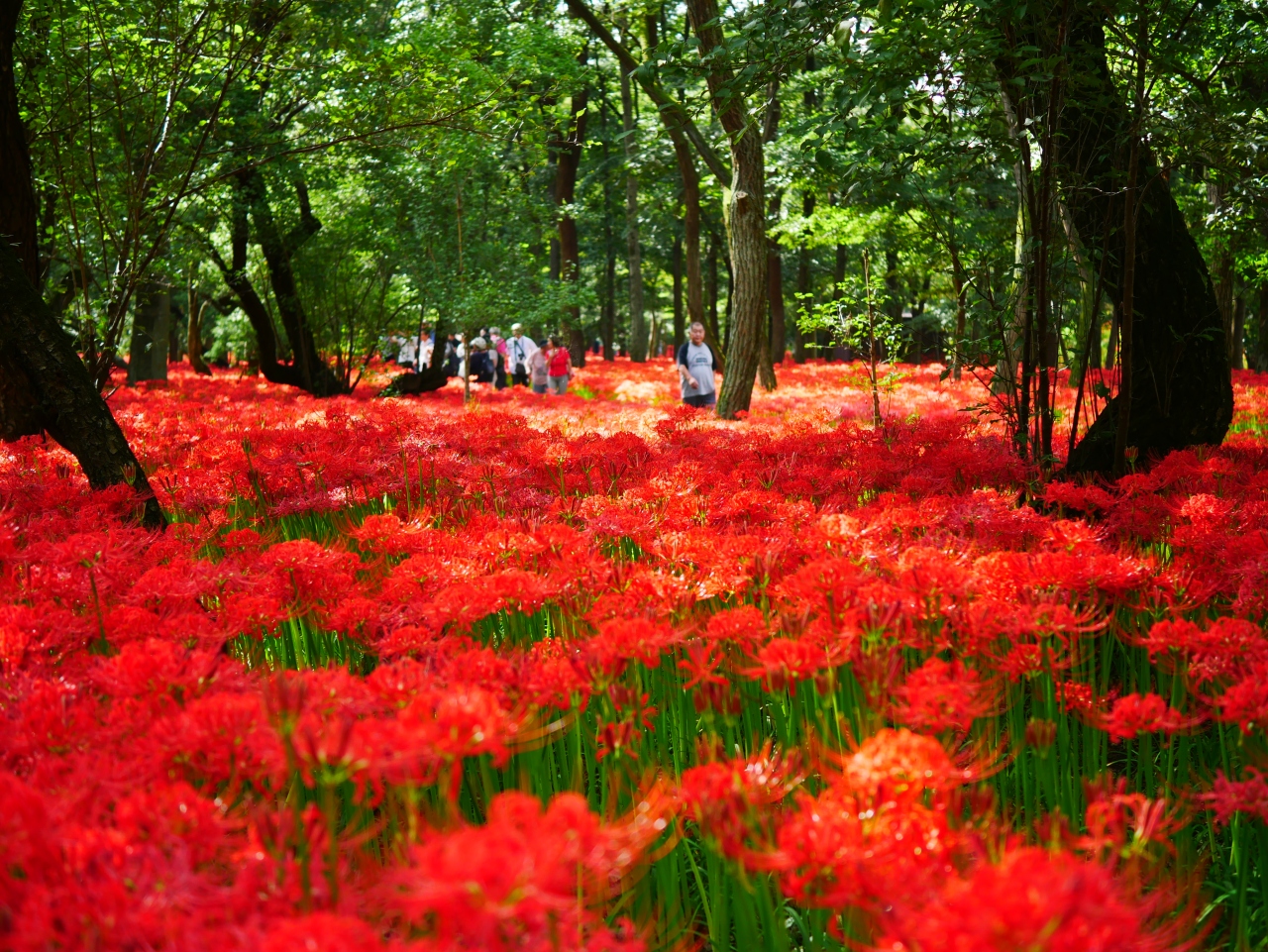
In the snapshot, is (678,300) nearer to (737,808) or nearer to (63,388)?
(63,388)

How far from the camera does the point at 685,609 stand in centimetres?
238

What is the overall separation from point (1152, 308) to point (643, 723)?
477 cm

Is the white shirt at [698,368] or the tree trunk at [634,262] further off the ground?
the tree trunk at [634,262]

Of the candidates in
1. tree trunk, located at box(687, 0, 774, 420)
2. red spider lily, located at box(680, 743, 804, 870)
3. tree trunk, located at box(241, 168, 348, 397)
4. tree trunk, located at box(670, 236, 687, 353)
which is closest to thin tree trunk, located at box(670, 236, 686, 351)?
tree trunk, located at box(670, 236, 687, 353)

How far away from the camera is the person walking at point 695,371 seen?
1172 cm

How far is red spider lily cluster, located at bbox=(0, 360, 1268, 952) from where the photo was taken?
1.28 m

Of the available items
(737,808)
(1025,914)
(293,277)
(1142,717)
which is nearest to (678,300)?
(293,277)

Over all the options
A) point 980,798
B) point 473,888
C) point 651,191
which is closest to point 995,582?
point 980,798

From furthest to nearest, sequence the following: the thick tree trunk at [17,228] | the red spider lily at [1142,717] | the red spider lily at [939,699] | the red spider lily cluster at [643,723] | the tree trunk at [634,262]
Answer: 1. the tree trunk at [634,262]
2. the thick tree trunk at [17,228]
3. the red spider lily at [1142,717]
4. the red spider lily at [939,699]
5. the red spider lily cluster at [643,723]

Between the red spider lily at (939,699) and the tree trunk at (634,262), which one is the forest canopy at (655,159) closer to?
the tree trunk at (634,262)

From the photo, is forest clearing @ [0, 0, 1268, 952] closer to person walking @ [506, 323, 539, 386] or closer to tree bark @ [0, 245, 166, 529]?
tree bark @ [0, 245, 166, 529]

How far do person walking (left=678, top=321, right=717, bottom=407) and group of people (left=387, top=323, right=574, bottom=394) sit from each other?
4694 mm

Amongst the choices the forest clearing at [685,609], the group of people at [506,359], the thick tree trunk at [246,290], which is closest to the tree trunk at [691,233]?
the group of people at [506,359]

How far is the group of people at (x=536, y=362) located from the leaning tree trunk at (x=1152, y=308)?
633 cm
